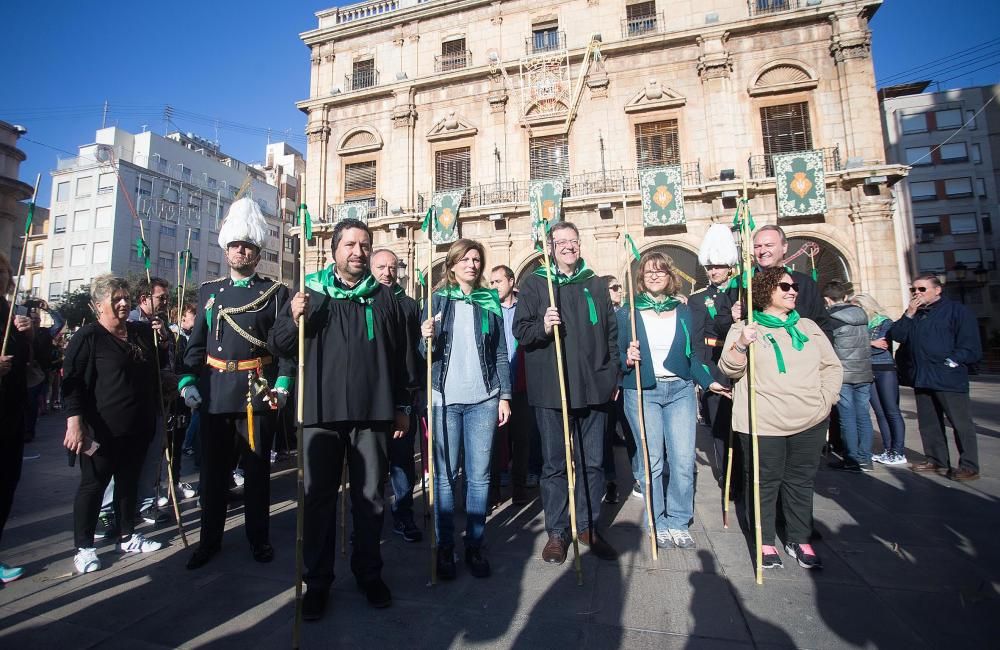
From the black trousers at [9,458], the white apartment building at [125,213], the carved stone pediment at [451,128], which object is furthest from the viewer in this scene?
the white apartment building at [125,213]

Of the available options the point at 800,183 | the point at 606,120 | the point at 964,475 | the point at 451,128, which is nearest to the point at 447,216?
the point at 451,128

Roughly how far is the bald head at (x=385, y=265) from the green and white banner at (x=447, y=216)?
12.6 m

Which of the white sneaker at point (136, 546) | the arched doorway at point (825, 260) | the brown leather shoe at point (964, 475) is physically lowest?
the white sneaker at point (136, 546)

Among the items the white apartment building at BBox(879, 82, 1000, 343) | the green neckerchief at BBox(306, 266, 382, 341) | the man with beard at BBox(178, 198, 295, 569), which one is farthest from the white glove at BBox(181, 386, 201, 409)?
the white apartment building at BBox(879, 82, 1000, 343)

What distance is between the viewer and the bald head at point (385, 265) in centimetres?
363

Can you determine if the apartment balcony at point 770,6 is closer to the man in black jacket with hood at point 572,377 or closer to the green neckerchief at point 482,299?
the man in black jacket with hood at point 572,377

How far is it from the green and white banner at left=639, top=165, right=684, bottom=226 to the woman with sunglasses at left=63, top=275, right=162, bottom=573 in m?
14.2

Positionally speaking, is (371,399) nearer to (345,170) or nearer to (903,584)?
(903,584)

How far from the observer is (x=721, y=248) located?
13.2ft

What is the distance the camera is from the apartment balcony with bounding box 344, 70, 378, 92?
19188 millimetres

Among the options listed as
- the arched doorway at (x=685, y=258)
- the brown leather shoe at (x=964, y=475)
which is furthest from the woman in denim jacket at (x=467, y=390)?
the arched doorway at (x=685, y=258)

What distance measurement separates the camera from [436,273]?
1919 cm

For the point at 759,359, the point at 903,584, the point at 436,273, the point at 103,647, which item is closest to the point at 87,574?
the point at 103,647

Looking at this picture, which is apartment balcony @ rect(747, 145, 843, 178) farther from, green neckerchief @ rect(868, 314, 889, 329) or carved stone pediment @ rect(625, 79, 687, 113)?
green neckerchief @ rect(868, 314, 889, 329)
